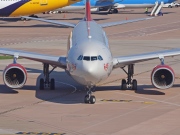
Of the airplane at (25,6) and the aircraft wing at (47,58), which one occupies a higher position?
the airplane at (25,6)

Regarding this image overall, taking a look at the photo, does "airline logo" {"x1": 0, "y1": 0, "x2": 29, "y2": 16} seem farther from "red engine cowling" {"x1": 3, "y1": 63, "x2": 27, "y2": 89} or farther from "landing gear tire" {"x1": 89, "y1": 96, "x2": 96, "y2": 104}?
"landing gear tire" {"x1": 89, "y1": 96, "x2": 96, "y2": 104}

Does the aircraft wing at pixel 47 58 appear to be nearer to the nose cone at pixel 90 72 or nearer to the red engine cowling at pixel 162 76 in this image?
the nose cone at pixel 90 72

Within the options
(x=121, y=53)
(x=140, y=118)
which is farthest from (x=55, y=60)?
(x=121, y=53)

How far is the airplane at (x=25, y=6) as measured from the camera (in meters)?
66.9

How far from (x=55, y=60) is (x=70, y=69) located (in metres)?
2.27

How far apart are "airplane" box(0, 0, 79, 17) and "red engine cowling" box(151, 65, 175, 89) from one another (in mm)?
40555

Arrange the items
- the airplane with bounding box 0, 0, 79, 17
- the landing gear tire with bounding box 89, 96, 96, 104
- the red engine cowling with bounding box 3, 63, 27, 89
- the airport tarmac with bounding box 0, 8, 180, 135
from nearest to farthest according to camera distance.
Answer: the airport tarmac with bounding box 0, 8, 180, 135 → the landing gear tire with bounding box 89, 96, 96, 104 → the red engine cowling with bounding box 3, 63, 27, 89 → the airplane with bounding box 0, 0, 79, 17

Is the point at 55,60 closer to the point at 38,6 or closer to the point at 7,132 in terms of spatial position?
the point at 7,132

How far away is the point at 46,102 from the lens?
2706 centimetres

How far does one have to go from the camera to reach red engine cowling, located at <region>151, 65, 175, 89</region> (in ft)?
92.0

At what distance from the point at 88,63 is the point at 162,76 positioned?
4397 millimetres

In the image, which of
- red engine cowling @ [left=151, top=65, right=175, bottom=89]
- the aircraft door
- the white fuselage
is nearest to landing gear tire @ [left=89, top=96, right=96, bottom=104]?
the white fuselage

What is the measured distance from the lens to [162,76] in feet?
92.4

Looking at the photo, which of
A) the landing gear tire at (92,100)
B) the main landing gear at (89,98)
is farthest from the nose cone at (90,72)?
the landing gear tire at (92,100)
